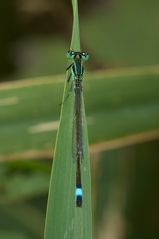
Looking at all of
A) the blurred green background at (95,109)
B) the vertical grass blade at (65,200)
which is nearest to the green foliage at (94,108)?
the blurred green background at (95,109)

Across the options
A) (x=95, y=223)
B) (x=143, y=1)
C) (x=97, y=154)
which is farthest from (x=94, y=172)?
(x=143, y=1)

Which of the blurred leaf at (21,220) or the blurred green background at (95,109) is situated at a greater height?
the blurred green background at (95,109)

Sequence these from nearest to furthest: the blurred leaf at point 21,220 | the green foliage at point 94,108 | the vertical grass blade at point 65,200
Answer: the vertical grass blade at point 65,200, the green foliage at point 94,108, the blurred leaf at point 21,220

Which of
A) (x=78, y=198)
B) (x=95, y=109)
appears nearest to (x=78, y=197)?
(x=78, y=198)

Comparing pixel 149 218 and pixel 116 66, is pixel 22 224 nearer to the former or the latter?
pixel 149 218

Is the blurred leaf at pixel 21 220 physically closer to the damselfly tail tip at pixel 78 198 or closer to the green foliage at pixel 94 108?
the green foliage at pixel 94 108

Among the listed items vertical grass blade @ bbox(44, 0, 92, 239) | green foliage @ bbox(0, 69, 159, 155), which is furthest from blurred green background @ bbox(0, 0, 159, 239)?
vertical grass blade @ bbox(44, 0, 92, 239)

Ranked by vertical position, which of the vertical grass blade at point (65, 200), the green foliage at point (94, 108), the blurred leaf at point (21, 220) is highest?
the green foliage at point (94, 108)

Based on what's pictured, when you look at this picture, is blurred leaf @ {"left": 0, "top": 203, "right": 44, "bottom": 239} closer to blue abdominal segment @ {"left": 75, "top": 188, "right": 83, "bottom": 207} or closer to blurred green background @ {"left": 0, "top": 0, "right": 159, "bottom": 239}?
blurred green background @ {"left": 0, "top": 0, "right": 159, "bottom": 239}
